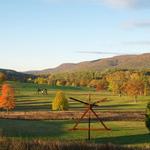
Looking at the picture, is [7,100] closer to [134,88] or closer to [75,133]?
[75,133]

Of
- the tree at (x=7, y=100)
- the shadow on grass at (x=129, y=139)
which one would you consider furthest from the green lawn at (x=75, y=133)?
the tree at (x=7, y=100)

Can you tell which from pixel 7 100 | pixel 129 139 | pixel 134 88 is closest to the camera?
pixel 129 139

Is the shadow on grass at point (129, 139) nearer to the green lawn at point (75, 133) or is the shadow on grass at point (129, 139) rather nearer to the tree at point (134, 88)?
the green lawn at point (75, 133)

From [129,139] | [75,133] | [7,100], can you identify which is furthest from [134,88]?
[129,139]

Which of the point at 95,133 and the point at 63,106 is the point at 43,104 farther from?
the point at 95,133

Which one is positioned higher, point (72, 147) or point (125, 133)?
point (72, 147)

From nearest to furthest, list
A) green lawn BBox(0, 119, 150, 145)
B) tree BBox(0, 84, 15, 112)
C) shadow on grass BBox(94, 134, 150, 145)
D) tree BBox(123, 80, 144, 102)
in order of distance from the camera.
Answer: shadow on grass BBox(94, 134, 150, 145) → green lawn BBox(0, 119, 150, 145) → tree BBox(0, 84, 15, 112) → tree BBox(123, 80, 144, 102)

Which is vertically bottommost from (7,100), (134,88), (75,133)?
(75,133)

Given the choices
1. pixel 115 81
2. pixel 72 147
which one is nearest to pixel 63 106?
pixel 115 81

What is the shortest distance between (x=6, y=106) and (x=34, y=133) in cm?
5272

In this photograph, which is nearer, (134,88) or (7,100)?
(7,100)

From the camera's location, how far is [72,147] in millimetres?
16547

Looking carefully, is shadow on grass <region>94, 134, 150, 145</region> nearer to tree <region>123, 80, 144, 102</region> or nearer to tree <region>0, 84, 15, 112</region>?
tree <region>0, 84, 15, 112</region>

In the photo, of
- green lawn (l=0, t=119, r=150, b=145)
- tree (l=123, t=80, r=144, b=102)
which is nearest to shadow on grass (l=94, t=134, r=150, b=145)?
green lawn (l=0, t=119, r=150, b=145)
